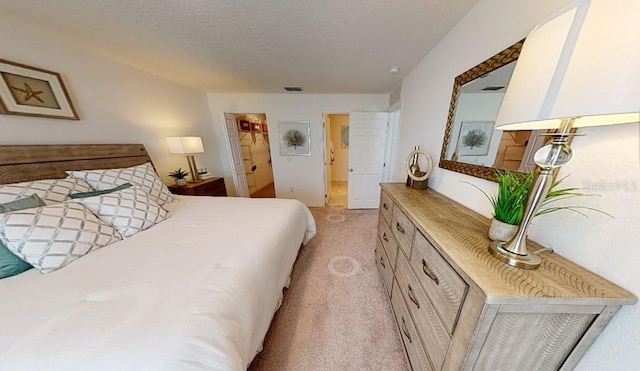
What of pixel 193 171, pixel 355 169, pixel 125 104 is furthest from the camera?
pixel 355 169

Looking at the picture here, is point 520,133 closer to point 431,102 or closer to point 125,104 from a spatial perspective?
point 431,102

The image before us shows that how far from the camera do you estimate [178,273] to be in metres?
0.91

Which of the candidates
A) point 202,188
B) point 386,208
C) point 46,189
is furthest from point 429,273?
point 202,188

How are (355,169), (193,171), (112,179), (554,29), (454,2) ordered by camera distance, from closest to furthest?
(554,29) < (454,2) < (112,179) < (193,171) < (355,169)

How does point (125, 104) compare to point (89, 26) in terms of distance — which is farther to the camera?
point (125, 104)

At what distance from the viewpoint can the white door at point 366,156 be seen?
311 cm

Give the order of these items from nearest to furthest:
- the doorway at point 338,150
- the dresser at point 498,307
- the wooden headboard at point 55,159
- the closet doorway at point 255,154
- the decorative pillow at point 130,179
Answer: the dresser at point 498,307 → the wooden headboard at point 55,159 → the decorative pillow at point 130,179 → the closet doorway at point 255,154 → the doorway at point 338,150

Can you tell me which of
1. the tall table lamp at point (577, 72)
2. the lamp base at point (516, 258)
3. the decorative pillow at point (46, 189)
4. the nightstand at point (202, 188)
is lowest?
the nightstand at point (202, 188)

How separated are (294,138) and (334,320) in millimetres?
2865

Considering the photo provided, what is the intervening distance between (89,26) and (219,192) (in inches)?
79.2

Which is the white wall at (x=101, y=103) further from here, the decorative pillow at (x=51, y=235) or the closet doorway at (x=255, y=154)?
the closet doorway at (x=255, y=154)

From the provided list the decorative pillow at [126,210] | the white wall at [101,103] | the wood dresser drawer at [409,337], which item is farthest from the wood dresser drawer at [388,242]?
the white wall at [101,103]

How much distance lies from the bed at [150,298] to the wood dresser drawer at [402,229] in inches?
33.8

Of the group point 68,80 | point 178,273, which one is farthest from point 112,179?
point 178,273
